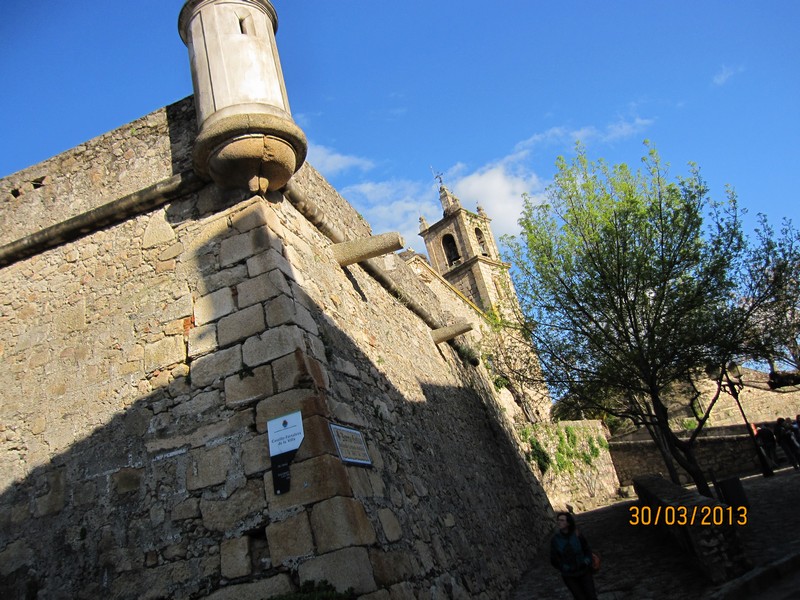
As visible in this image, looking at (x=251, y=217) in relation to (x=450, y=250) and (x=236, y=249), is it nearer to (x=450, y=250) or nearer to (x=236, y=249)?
(x=236, y=249)

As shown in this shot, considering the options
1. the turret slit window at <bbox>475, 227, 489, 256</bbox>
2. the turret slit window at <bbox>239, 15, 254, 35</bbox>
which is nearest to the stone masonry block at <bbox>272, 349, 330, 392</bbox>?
the turret slit window at <bbox>239, 15, 254, 35</bbox>

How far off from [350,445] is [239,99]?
318cm

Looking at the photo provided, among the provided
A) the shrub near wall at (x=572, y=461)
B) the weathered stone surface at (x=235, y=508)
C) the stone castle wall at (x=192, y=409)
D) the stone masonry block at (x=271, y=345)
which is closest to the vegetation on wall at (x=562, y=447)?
the shrub near wall at (x=572, y=461)

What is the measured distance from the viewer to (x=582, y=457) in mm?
17406

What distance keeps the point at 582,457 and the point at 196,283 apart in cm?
1456

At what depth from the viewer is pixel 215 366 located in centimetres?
489

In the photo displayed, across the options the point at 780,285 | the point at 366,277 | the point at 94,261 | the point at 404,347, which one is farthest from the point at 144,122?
the point at 780,285

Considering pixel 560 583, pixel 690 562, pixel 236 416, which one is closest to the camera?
pixel 236 416

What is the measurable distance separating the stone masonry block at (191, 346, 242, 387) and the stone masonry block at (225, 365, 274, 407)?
0.29 feet

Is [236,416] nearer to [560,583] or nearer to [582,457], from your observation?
[560,583]

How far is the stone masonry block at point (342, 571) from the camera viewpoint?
12.8ft

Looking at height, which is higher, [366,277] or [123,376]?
[366,277]

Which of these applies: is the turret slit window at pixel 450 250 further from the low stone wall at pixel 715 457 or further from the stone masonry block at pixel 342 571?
the stone masonry block at pixel 342 571

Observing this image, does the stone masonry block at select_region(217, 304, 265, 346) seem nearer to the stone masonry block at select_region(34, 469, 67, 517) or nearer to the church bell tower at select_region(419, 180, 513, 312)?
the stone masonry block at select_region(34, 469, 67, 517)
